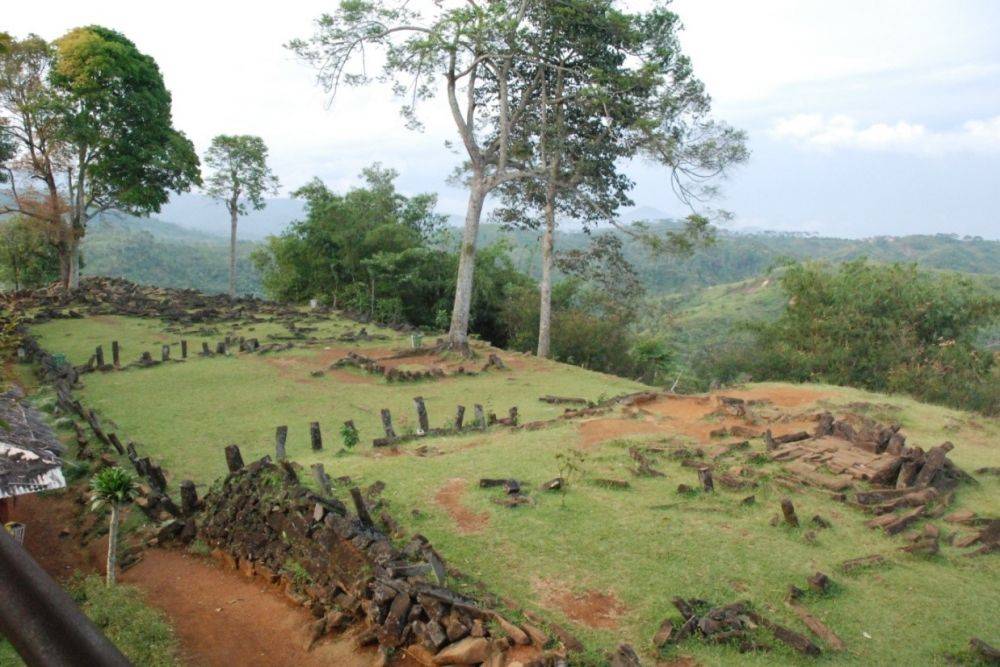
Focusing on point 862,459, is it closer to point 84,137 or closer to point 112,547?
point 112,547

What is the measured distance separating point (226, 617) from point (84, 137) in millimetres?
27505

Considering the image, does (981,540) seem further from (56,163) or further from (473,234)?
(56,163)

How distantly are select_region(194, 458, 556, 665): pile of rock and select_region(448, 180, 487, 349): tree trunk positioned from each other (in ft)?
47.0

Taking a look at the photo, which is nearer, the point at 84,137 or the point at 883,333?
the point at 883,333

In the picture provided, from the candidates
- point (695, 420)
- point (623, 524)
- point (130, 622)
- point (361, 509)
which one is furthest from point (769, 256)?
point (130, 622)

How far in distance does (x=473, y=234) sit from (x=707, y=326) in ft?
95.0

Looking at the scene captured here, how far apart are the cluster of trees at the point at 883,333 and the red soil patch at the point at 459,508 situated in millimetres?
18190

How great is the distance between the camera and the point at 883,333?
916 inches

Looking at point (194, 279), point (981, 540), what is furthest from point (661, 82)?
point (194, 279)

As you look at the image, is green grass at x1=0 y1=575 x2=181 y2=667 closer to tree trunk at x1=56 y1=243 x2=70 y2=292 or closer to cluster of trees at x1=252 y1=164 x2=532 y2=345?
cluster of trees at x1=252 y1=164 x2=532 y2=345

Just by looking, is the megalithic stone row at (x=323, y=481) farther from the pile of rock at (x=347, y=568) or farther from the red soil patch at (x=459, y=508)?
the red soil patch at (x=459, y=508)

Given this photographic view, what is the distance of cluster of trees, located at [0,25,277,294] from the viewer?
91.4ft

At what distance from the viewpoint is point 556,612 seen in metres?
6.22

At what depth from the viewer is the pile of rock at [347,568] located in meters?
5.92
